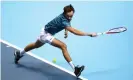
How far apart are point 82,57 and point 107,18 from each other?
762 millimetres

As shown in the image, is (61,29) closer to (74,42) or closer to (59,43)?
(59,43)

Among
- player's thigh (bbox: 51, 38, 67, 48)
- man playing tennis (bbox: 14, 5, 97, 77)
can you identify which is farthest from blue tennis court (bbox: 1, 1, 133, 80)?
player's thigh (bbox: 51, 38, 67, 48)

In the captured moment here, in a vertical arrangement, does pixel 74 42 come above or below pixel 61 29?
below

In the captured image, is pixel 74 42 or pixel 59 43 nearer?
pixel 59 43

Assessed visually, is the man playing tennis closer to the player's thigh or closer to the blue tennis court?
the player's thigh

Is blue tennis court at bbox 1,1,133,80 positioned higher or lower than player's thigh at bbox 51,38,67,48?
lower

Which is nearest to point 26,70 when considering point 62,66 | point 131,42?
point 62,66

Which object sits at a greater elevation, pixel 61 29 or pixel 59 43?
pixel 61 29

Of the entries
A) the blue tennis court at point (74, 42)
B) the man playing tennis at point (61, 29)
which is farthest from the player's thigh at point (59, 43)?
the blue tennis court at point (74, 42)

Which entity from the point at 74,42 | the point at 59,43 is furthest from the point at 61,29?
the point at 74,42

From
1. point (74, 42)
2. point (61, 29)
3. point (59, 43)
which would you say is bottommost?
point (74, 42)

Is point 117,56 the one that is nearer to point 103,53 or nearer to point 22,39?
point 103,53

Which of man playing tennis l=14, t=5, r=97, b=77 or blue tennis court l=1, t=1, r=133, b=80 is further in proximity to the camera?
blue tennis court l=1, t=1, r=133, b=80

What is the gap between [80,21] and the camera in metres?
4.75
